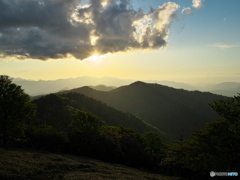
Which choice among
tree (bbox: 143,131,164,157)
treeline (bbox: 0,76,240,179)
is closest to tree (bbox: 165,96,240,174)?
treeline (bbox: 0,76,240,179)

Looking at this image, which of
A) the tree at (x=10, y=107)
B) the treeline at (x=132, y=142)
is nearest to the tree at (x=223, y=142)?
the treeline at (x=132, y=142)

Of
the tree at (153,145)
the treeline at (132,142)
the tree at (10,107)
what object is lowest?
the tree at (153,145)

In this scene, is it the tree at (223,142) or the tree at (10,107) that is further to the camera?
the tree at (10,107)

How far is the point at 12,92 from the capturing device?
41531 millimetres

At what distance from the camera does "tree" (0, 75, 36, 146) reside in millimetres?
38969

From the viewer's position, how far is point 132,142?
6259cm

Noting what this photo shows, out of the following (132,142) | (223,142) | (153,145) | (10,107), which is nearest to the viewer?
(223,142)

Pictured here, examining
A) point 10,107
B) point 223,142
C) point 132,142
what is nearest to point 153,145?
point 132,142

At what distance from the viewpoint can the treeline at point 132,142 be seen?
28.8m

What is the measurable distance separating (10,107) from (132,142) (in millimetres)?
40030

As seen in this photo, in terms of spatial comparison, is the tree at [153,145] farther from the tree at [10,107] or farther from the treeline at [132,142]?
the tree at [10,107]

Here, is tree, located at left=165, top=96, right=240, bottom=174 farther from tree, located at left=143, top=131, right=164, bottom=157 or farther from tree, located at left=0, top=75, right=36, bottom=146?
tree, located at left=143, top=131, right=164, bottom=157

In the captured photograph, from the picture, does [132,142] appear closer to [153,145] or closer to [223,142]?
[153,145]

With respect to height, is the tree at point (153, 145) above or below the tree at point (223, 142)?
below
